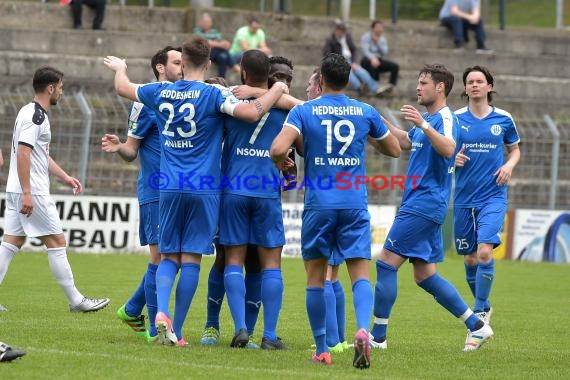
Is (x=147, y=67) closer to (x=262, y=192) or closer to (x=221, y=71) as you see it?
(x=221, y=71)

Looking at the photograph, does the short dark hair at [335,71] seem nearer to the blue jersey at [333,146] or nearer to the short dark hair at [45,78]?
the blue jersey at [333,146]

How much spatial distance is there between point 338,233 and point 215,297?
162 cm

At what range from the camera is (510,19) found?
31203 millimetres

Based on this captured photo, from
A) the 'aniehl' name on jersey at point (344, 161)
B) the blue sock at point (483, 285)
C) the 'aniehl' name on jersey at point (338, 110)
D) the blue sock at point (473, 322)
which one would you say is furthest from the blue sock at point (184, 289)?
the blue sock at point (483, 285)

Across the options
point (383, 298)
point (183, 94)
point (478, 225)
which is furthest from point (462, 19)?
point (183, 94)

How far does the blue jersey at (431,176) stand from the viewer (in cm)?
955

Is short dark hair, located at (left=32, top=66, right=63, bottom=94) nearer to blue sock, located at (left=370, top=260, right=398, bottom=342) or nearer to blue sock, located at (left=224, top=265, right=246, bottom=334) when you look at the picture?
blue sock, located at (left=224, top=265, right=246, bottom=334)

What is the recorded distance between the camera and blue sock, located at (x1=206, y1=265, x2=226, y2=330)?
9.60 meters

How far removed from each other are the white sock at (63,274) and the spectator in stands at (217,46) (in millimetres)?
12663

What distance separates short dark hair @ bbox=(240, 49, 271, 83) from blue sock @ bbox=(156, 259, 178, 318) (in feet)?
5.23

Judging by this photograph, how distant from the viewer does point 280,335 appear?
33.9 ft

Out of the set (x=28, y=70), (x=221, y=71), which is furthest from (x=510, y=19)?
(x=28, y=70)

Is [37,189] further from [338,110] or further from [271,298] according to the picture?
[338,110]

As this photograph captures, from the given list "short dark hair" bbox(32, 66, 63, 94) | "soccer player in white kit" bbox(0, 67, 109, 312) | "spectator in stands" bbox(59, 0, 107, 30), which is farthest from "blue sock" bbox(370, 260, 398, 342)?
"spectator in stands" bbox(59, 0, 107, 30)
